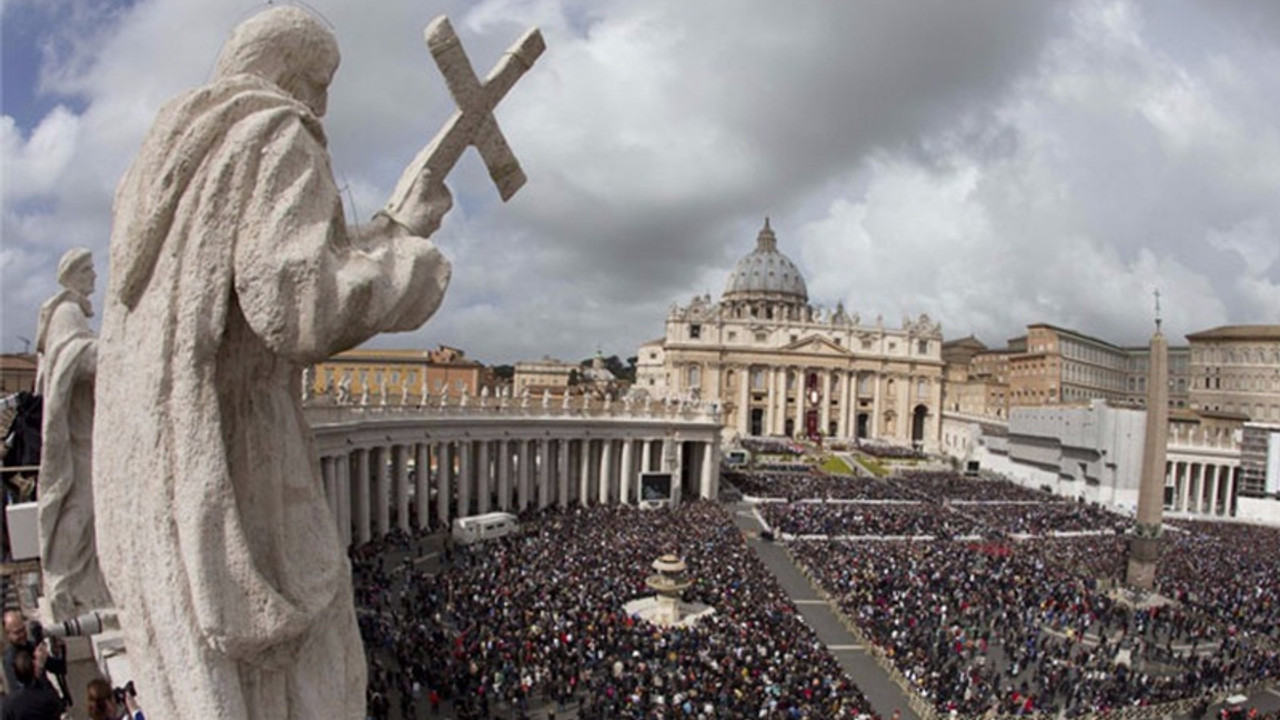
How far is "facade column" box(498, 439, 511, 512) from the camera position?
1558 inches

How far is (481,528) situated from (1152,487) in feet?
89.6

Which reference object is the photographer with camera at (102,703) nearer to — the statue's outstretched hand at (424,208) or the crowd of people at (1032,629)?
the statue's outstretched hand at (424,208)

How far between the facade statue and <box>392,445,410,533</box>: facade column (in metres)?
27.2

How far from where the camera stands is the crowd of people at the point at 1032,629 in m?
18.4

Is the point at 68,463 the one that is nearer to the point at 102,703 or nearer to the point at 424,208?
the point at 102,703

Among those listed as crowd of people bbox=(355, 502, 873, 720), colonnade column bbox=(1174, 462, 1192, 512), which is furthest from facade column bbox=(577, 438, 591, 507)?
colonnade column bbox=(1174, 462, 1192, 512)

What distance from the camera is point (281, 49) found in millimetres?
3449

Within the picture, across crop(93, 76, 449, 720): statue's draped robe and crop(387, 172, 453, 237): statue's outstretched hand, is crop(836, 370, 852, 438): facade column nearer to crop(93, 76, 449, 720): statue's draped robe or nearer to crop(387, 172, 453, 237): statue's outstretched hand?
crop(387, 172, 453, 237): statue's outstretched hand

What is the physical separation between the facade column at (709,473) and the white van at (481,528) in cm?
1949

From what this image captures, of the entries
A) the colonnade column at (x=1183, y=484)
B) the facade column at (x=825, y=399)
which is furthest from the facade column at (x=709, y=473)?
the facade column at (x=825, y=399)

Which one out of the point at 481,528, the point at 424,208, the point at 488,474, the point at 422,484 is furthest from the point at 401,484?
the point at 424,208

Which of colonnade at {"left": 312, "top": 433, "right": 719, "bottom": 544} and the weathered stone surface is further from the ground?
the weathered stone surface

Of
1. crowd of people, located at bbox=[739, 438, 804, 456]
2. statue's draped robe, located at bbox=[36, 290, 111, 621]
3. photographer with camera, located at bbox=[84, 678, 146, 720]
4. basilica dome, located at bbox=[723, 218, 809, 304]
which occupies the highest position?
basilica dome, located at bbox=[723, 218, 809, 304]

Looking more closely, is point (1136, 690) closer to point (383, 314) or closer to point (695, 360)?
point (383, 314)
